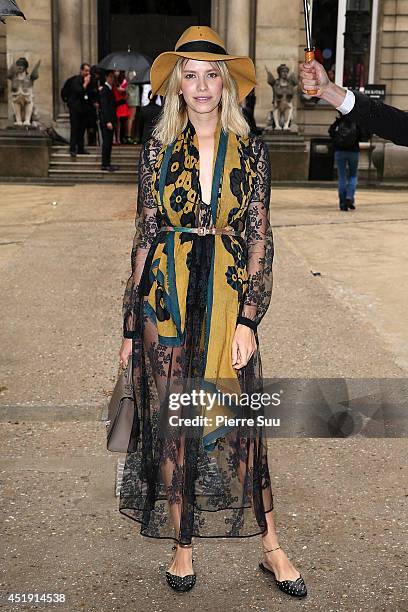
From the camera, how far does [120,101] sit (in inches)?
909

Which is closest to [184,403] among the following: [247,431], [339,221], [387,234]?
[247,431]

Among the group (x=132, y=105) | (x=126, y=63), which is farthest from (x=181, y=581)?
(x=132, y=105)

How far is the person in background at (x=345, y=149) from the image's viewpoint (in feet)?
49.0

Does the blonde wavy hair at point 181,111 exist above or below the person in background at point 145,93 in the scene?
below

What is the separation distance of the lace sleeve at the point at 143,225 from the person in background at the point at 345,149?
37.9ft

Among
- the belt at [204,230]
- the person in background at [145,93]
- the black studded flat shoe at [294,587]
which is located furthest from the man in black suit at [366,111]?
the person in background at [145,93]

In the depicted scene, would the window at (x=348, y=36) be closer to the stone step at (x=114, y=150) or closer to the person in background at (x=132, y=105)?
the person in background at (x=132, y=105)

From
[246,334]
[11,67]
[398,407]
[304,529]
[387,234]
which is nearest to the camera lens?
[246,334]

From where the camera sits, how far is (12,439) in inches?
200

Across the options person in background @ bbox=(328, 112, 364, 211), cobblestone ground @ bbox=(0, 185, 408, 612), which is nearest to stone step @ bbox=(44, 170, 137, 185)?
person in background @ bbox=(328, 112, 364, 211)

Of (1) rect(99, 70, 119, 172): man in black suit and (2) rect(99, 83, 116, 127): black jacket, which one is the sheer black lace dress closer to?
(1) rect(99, 70, 119, 172): man in black suit

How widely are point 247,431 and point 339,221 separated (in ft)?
36.9

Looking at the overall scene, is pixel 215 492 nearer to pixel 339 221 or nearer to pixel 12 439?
pixel 12 439

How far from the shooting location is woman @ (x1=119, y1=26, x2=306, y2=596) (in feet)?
11.4
